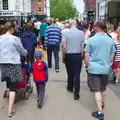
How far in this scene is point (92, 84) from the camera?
712cm

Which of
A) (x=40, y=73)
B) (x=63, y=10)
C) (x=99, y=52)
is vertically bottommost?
(x=40, y=73)

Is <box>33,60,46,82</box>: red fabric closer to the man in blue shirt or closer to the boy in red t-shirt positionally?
the boy in red t-shirt

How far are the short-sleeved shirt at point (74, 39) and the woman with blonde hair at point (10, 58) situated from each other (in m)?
1.63

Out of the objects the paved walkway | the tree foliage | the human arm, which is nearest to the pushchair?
the paved walkway

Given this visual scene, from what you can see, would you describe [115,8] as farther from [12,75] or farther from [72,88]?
[12,75]

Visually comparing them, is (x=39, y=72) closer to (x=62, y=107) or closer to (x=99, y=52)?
(x=62, y=107)

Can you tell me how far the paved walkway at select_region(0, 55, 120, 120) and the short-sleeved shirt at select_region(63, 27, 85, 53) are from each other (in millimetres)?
1107

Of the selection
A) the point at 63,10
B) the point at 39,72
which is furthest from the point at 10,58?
the point at 63,10

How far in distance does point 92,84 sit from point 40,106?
4.42 ft

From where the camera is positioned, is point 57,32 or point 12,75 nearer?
point 12,75

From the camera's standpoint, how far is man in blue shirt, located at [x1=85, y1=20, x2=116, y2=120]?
695 centimetres

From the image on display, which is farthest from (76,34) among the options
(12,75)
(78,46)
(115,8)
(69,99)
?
(115,8)

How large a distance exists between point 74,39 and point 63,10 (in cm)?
12454

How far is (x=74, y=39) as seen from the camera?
28.4 ft
